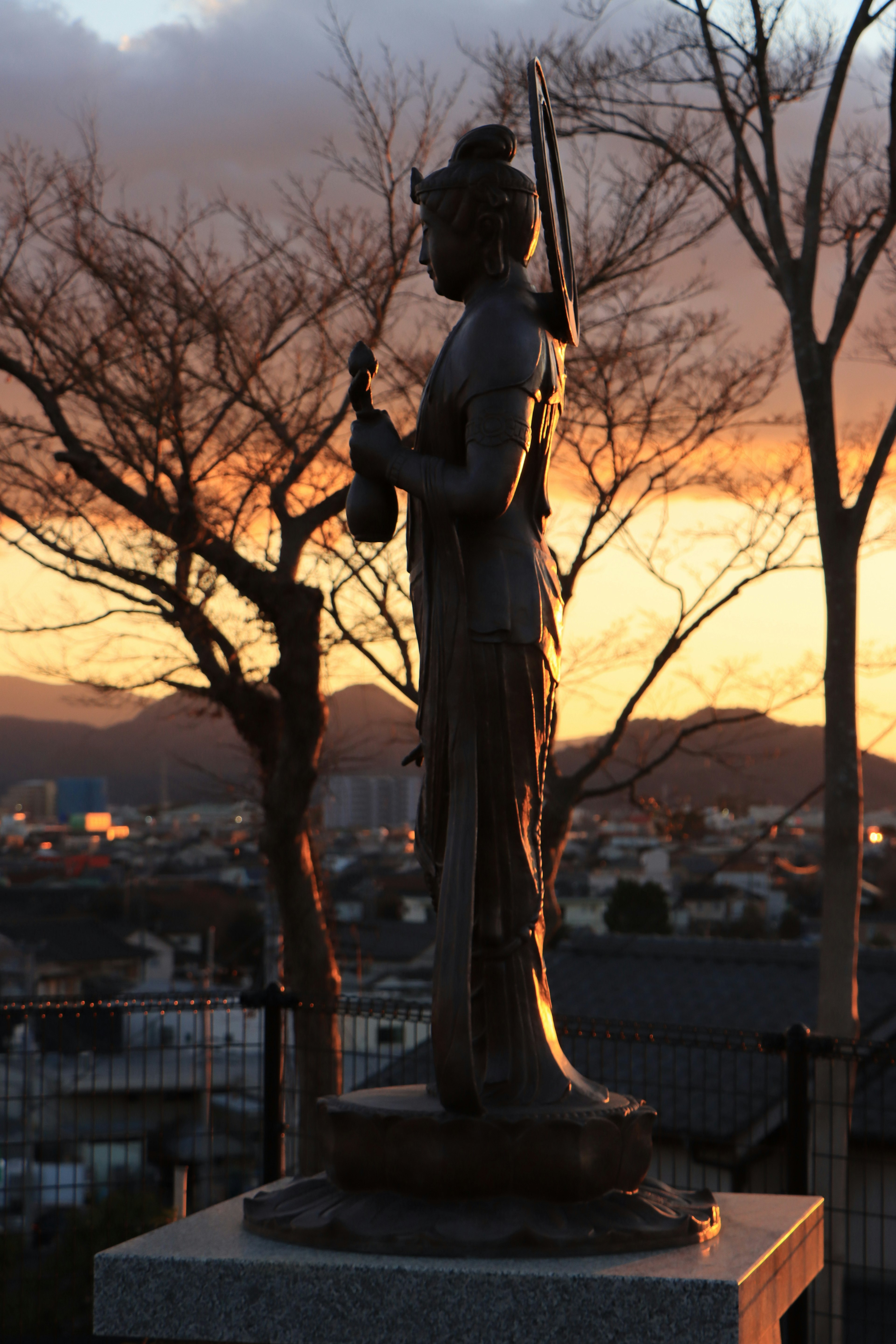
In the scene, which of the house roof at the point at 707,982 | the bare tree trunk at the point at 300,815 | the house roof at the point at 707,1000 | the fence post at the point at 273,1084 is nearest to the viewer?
the fence post at the point at 273,1084

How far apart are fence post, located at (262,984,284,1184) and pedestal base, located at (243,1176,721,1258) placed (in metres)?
3.68

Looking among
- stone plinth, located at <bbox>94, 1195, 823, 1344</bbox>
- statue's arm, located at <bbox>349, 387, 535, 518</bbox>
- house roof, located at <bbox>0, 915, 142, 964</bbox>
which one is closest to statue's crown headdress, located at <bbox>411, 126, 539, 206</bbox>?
statue's arm, located at <bbox>349, 387, 535, 518</bbox>

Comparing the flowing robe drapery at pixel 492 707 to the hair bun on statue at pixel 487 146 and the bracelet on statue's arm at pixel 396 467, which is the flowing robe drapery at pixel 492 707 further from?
the hair bun on statue at pixel 487 146

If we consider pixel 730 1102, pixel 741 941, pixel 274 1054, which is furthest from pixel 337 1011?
pixel 741 941

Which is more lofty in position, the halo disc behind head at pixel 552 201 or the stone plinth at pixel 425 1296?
the halo disc behind head at pixel 552 201

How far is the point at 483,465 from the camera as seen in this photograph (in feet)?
Answer: 14.2

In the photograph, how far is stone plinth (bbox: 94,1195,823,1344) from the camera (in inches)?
144

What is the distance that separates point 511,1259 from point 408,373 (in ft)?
30.2

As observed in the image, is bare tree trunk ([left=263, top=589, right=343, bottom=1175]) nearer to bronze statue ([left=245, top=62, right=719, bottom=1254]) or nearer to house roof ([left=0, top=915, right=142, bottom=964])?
bronze statue ([left=245, top=62, right=719, bottom=1254])

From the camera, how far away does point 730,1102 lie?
1326 cm

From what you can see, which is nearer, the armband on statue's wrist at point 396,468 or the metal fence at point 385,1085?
the armband on statue's wrist at point 396,468

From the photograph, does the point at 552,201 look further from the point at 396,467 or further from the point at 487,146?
the point at 396,467

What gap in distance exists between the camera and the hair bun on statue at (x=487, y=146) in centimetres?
468

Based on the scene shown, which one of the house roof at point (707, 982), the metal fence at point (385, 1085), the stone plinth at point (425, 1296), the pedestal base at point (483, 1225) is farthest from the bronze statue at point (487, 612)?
the house roof at point (707, 982)
